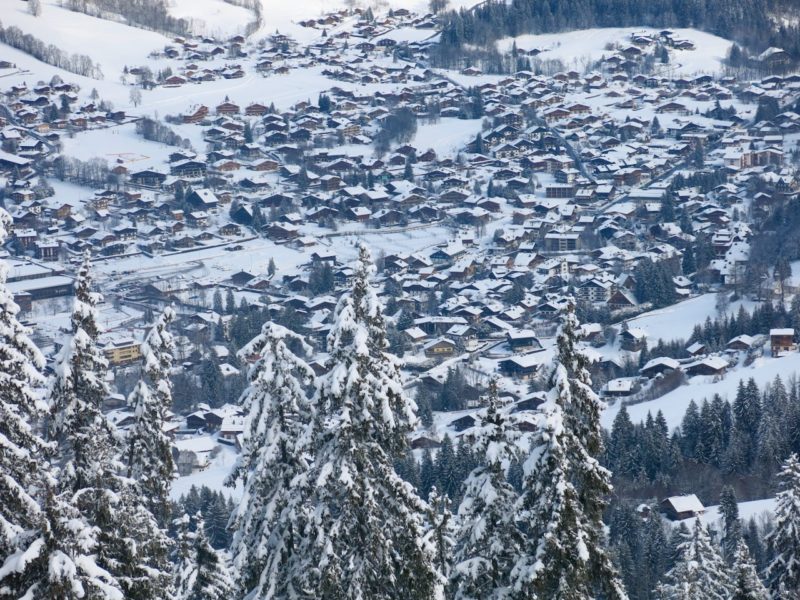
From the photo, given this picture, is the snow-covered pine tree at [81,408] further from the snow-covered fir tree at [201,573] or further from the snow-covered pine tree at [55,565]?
the snow-covered fir tree at [201,573]

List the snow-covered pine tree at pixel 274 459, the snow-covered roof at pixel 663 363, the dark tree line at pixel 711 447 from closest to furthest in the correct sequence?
the snow-covered pine tree at pixel 274 459 → the dark tree line at pixel 711 447 → the snow-covered roof at pixel 663 363

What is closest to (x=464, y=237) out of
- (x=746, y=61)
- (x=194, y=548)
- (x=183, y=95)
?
(x=183, y=95)

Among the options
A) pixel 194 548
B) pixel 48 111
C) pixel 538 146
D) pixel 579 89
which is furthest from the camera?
pixel 579 89

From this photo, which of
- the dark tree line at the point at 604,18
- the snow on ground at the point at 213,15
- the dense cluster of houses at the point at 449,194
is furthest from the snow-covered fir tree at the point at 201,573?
the snow on ground at the point at 213,15

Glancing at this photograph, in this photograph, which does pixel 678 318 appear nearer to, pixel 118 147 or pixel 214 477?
pixel 214 477

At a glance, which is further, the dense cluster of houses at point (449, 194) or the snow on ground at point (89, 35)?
the snow on ground at point (89, 35)

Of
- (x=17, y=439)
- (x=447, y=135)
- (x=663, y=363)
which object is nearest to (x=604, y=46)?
(x=447, y=135)

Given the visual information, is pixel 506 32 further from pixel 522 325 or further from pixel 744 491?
pixel 744 491
